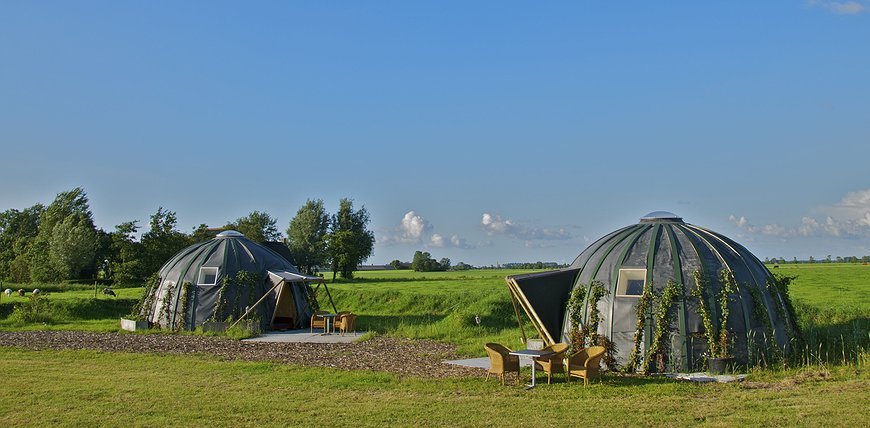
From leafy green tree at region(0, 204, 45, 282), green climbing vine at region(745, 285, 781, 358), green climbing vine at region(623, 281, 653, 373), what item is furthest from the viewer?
leafy green tree at region(0, 204, 45, 282)

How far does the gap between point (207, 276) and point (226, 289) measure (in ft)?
4.27

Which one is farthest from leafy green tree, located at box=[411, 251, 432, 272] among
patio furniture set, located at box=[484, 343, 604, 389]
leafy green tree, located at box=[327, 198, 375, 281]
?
patio furniture set, located at box=[484, 343, 604, 389]

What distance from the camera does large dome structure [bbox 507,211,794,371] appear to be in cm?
1633

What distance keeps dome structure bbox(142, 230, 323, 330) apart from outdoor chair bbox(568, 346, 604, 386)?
14.8 meters

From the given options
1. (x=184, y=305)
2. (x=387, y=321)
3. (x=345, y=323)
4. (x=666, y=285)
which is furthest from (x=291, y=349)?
(x=666, y=285)

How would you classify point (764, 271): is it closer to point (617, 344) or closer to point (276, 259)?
point (617, 344)

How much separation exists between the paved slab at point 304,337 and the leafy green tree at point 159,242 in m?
19.7

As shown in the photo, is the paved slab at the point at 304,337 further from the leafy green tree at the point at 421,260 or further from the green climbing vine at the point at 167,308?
the leafy green tree at the point at 421,260

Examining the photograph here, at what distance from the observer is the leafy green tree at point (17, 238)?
2569 inches

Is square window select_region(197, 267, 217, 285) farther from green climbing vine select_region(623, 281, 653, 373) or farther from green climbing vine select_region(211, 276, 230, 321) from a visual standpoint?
green climbing vine select_region(623, 281, 653, 373)

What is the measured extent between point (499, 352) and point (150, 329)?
1769cm

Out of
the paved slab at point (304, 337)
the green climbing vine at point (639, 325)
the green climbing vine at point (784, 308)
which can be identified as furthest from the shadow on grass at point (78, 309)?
the green climbing vine at point (784, 308)

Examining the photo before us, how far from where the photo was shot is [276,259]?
2972 centimetres

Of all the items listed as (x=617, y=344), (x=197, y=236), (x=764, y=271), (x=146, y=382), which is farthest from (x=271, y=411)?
(x=197, y=236)
